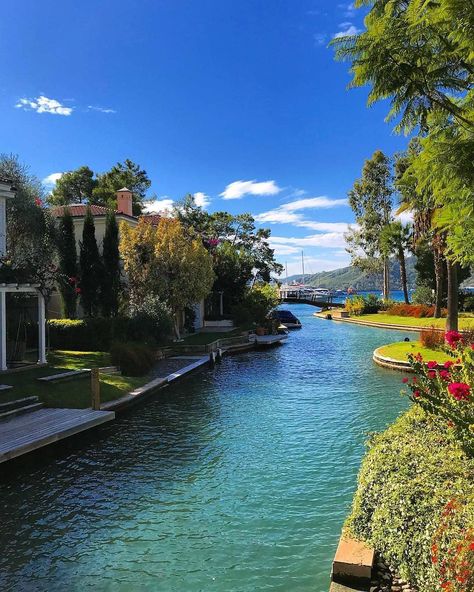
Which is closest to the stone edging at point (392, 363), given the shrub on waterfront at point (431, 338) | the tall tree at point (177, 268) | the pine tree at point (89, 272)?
the shrub on waterfront at point (431, 338)

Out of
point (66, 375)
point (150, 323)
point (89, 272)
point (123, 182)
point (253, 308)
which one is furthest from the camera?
point (123, 182)

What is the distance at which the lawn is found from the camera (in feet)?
39.7

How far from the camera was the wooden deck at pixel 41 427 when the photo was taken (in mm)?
8836

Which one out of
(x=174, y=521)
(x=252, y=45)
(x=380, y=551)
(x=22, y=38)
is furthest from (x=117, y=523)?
(x=252, y=45)

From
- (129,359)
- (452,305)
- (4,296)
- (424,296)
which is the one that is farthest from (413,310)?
(4,296)

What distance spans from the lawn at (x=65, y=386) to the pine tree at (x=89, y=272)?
7976 mm

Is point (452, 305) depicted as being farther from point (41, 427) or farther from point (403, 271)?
point (403, 271)

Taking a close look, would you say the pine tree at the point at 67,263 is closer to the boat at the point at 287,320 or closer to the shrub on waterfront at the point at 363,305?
the boat at the point at 287,320

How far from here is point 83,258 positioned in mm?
25078

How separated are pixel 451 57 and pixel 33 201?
24.7m

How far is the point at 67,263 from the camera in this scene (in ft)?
81.4

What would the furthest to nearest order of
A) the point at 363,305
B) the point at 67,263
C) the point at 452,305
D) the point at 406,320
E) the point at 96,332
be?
the point at 363,305, the point at 406,320, the point at 67,263, the point at 452,305, the point at 96,332

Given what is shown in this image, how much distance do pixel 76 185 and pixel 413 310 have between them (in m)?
38.7

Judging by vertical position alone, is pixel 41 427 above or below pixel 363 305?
below
